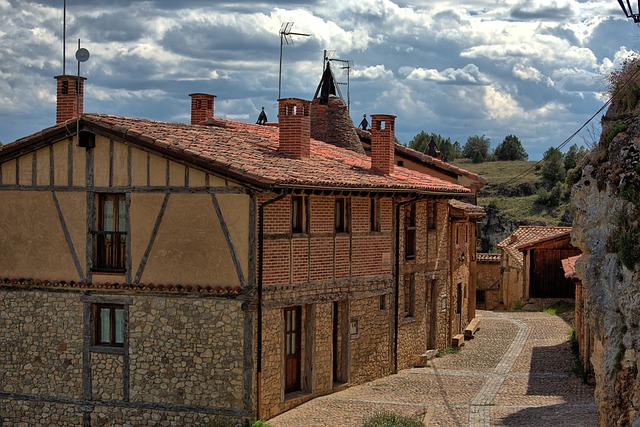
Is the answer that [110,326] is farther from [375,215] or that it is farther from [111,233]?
[375,215]

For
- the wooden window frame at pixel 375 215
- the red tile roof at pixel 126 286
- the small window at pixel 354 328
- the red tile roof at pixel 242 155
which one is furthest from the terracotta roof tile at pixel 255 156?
the small window at pixel 354 328

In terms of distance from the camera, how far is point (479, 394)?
21375 millimetres

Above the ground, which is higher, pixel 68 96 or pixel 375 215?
pixel 68 96

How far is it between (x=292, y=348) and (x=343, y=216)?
349 centimetres

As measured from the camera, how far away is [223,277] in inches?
725

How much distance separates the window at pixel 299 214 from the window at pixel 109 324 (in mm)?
4084

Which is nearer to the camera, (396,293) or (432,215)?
(396,293)

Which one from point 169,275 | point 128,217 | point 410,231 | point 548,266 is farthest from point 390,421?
point 548,266

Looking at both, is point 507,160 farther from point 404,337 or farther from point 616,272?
point 616,272

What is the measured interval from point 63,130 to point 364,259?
770cm

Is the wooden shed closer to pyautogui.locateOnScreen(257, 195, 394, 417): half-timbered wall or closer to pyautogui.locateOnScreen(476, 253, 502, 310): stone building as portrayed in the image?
pyautogui.locateOnScreen(476, 253, 502, 310): stone building

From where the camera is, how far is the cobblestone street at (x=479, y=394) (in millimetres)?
18578

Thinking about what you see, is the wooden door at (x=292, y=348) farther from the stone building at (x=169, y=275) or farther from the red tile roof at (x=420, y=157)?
the red tile roof at (x=420, y=157)

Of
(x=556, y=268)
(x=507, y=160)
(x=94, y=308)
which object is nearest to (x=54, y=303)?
(x=94, y=308)
